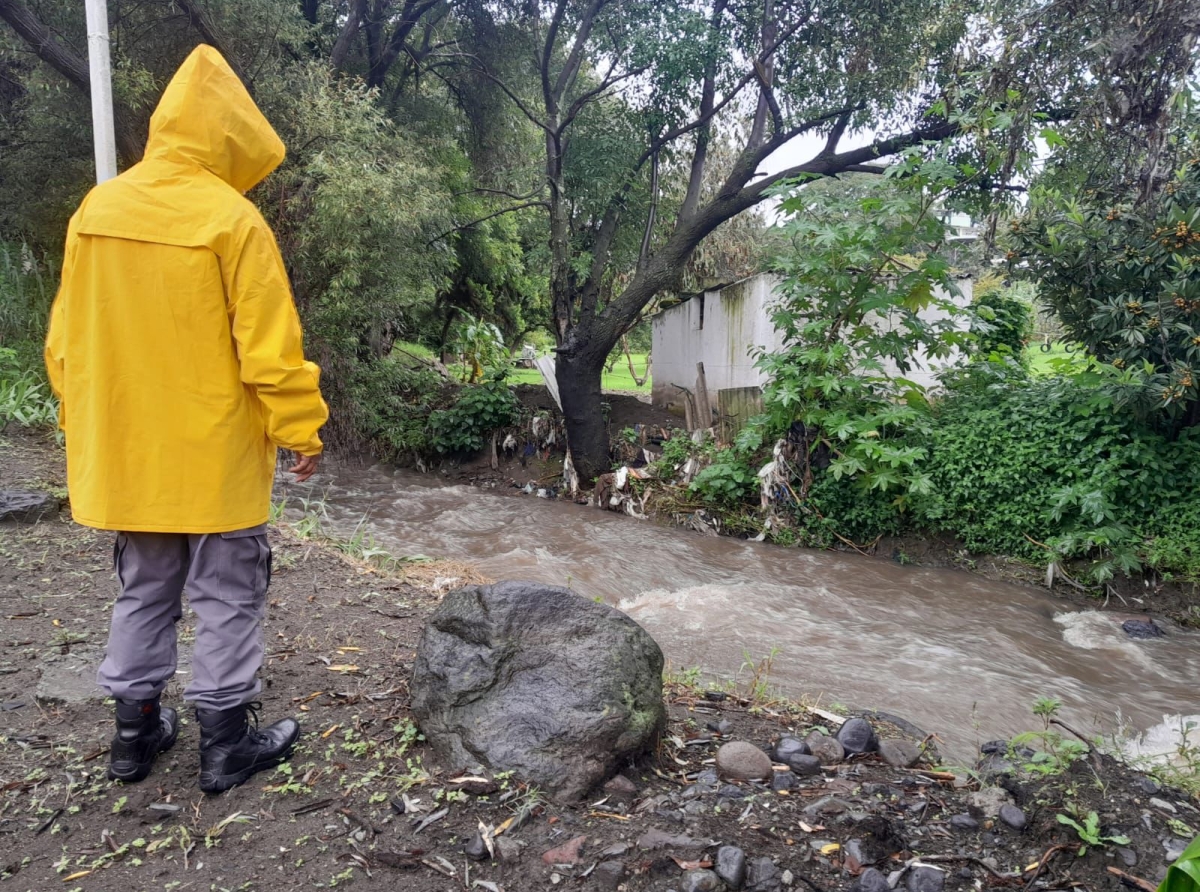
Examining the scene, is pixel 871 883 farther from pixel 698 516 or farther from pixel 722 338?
pixel 722 338

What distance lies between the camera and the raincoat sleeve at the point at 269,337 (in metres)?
2.47

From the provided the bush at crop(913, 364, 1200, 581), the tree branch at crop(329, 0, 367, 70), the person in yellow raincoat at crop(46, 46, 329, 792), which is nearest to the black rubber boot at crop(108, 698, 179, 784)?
the person in yellow raincoat at crop(46, 46, 329, 792)

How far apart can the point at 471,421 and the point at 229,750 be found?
375 inches

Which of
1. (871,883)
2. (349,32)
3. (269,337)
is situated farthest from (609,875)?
(349,32)

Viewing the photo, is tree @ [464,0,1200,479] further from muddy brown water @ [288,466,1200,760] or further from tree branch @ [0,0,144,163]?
tree branch @ [0,0,144,163]

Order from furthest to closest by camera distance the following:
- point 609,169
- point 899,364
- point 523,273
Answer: point 523,273, point 609,169, point 899,364

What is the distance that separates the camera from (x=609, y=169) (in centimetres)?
1151

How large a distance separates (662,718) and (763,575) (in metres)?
5.03

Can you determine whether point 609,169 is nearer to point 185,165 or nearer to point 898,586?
point 898,586

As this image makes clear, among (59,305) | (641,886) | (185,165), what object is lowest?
(641,886)

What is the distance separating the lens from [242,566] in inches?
101

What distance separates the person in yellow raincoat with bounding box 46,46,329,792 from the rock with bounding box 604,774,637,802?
1090 mm

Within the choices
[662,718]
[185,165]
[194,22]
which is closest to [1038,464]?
[662,718]

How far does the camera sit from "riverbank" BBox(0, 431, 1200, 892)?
2.15 meters
